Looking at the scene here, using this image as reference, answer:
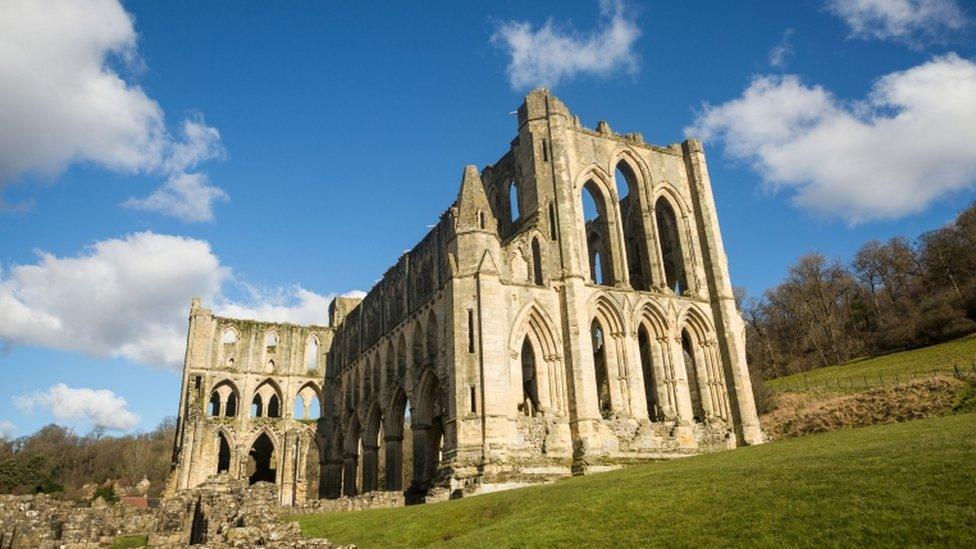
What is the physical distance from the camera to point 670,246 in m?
34.7

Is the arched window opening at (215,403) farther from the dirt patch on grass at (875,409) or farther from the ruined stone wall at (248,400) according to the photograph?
the dirt patch on grass at (875,409)

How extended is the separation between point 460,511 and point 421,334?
16154 millimetres

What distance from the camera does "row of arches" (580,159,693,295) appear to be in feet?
104

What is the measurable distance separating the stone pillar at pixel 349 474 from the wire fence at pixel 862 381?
28.8 meters

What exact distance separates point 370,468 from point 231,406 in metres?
13.5

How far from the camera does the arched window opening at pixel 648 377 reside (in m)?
29.8

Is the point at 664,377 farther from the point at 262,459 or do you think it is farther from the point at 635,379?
the point at 262,459

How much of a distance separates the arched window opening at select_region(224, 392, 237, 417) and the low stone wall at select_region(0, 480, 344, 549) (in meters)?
A: 16.4

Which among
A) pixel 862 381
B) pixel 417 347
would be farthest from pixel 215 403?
pixel 862 381

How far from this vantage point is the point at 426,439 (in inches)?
1250

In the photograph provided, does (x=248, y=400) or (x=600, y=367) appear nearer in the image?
(x=600, y=367)

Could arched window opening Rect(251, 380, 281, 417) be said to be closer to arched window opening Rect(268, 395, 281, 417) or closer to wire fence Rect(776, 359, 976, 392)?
arched window opening Rect(268, 395, 281, 417)

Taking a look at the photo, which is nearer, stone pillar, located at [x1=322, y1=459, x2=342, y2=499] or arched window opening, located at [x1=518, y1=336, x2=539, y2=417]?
arched window opening, located at [x1=518, y1=336, x2=539, y2=417]

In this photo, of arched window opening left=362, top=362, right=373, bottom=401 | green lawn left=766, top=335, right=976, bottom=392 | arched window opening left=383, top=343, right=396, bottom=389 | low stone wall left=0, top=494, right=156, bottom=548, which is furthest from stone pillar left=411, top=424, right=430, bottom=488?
green lawn left=766, top=335, right=976, bottom=392
